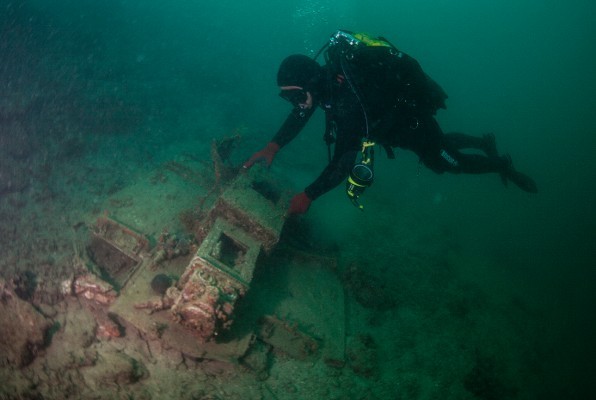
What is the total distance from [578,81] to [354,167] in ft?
366

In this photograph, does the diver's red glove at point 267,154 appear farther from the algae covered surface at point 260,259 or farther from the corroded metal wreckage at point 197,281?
the algae covered surface at point 260,259

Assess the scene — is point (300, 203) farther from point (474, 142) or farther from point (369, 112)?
point (474, 142)

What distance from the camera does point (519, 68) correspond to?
86.9 meters

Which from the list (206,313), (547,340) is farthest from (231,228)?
(547,340)

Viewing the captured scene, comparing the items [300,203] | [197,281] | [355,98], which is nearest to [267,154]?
[300,203]

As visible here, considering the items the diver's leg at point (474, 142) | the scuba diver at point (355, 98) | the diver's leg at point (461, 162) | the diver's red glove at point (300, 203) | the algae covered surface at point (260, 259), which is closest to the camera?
the algae covered surface at point (260, 259)

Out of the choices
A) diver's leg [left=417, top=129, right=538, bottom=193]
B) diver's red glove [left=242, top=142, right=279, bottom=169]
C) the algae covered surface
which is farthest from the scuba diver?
the algae covered surface

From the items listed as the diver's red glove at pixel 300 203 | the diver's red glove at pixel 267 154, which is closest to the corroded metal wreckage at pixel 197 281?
the diver's red glove at pixel 300 203

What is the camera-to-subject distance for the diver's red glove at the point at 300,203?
14.2ft

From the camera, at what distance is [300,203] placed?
4.33 metres

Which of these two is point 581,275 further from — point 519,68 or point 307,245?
point 519,68

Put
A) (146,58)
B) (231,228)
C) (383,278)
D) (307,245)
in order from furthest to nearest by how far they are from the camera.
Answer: (146,58) → (383,278) → (307,245) → (231,228)

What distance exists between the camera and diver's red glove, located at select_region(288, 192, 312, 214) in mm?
4316

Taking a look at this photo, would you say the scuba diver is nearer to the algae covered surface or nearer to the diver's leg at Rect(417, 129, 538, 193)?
the diver's leg at Rect(417, 129, 538, 193)
